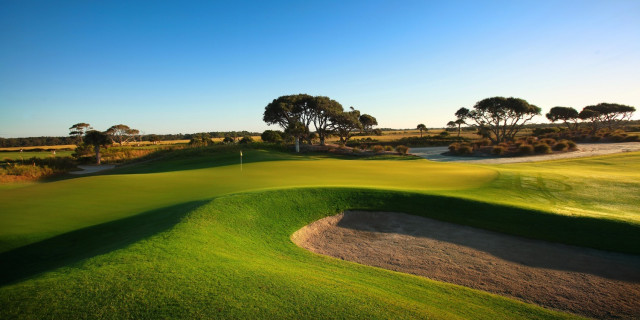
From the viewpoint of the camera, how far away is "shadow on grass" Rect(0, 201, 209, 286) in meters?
5.67

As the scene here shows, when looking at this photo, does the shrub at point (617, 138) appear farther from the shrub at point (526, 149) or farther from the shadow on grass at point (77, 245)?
the shadow on grass at point (77, 245)

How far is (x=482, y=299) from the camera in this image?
4.82 m

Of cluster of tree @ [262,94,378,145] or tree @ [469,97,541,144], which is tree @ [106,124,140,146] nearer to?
cluster of tree @ [262,94,378,145]

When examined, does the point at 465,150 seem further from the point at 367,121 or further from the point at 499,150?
the point at 367,121

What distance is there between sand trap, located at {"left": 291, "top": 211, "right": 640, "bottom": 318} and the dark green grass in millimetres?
1161

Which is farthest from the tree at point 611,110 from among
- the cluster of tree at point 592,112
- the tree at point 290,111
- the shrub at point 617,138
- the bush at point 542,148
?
the tree at point 290,111

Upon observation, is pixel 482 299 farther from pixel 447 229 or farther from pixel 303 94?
pixel 303 94

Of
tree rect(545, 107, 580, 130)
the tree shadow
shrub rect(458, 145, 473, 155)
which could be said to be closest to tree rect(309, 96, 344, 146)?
shrub rect(458, 145, 473, 155)

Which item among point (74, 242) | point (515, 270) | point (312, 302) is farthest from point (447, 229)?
point (74, 242)

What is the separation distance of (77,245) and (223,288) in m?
5.20

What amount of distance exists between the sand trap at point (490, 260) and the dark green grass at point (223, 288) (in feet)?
3.81

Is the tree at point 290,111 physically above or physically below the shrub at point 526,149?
above

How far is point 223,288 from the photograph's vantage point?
410cm

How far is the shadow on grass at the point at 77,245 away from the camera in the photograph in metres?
5.67
